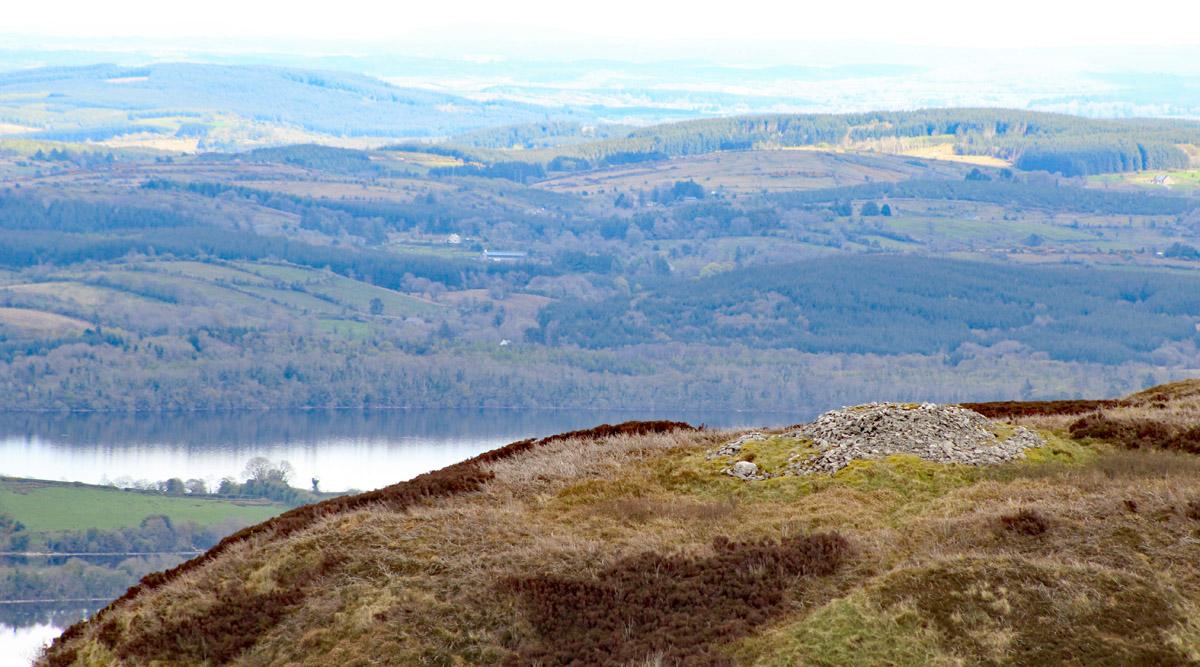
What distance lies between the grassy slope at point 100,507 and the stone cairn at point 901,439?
3202 inches

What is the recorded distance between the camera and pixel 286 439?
166 m

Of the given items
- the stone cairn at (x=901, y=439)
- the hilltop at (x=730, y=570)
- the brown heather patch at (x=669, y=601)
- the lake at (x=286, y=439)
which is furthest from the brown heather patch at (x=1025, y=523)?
the lake at (x=286, y=439)

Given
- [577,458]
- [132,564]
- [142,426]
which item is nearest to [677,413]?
[142,426]

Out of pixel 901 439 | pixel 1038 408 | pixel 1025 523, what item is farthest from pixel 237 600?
pixel 1038 408

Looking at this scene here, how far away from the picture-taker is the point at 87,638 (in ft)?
56.9

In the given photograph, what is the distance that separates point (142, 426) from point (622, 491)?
174m

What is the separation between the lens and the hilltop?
13383 millimetres

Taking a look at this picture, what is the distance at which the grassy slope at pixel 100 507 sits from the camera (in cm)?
9812

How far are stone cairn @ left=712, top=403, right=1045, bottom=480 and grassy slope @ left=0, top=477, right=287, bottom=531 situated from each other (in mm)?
81318

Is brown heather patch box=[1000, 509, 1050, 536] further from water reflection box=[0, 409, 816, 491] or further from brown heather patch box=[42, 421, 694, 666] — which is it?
water reflection box=[0, 409, 816, 491]

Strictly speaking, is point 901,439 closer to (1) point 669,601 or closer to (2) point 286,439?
(1) point 669,601

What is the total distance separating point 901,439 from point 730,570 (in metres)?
6.01

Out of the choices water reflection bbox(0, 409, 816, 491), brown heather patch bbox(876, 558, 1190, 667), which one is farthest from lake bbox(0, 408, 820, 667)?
brown heather patch bbox(876, 558, 1190, 667)


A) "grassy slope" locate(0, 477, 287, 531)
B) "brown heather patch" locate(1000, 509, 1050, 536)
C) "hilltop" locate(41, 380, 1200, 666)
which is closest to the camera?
"hilltop" locate(41, 380, 1200, 666)
